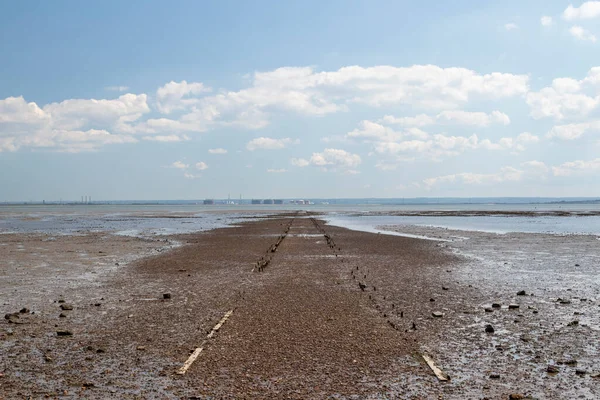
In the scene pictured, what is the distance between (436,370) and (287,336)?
3.45 metres

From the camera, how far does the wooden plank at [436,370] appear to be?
339 inches

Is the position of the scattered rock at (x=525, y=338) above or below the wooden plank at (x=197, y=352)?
below

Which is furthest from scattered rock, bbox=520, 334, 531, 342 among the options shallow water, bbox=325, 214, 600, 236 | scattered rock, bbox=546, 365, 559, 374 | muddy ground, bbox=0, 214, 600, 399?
shallow water, bbox=325, 214, 600, 236

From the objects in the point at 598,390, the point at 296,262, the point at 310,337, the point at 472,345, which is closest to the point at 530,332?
the point at 472,345

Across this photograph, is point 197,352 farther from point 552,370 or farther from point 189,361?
point 552,370

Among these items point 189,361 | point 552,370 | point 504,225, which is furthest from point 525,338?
point 504,225

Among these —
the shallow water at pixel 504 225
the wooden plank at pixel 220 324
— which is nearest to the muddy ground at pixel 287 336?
the wooden plank at pixel 220 324

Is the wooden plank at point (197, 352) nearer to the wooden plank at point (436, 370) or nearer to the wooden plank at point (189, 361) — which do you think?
the wooden plank at point (189, 361)

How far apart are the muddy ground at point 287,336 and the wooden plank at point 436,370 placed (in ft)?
0.40

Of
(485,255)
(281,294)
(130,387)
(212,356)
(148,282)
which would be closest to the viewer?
(130,387)

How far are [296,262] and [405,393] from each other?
17.9 meters

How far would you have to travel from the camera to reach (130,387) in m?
8.32

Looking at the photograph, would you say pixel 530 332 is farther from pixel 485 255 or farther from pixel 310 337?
pixel 485 255

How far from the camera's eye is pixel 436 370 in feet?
29.6
